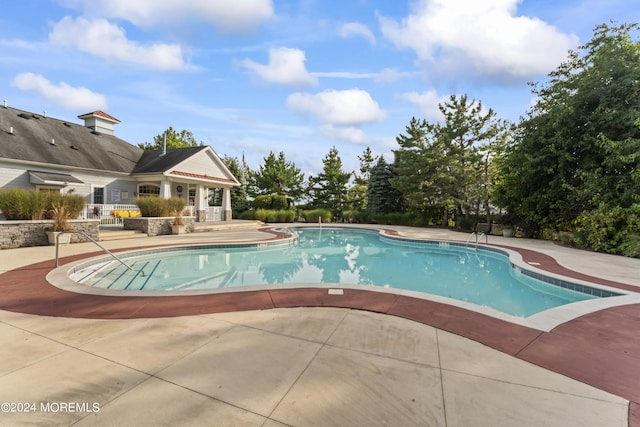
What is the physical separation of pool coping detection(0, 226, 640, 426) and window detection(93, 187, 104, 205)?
43.2 ft

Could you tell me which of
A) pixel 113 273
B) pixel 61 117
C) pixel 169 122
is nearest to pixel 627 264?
pixel 113 273

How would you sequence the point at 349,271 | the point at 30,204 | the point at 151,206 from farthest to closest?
the point at 151,206 < the point at 30,204 < the point at 349,271

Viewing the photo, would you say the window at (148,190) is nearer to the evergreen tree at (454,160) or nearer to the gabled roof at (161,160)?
the gabled roof at (161,160)

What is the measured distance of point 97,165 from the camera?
1673 cm

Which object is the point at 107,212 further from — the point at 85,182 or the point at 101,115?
the point at 101,115

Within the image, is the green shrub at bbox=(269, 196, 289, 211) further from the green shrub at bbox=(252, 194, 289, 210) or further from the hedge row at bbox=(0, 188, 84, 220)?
the hedge row at bbox=(0, 188, 84, 220)

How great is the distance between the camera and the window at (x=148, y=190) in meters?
19.0

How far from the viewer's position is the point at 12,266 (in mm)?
6535

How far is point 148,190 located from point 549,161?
896 inches

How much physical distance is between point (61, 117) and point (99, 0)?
1427 centimetres

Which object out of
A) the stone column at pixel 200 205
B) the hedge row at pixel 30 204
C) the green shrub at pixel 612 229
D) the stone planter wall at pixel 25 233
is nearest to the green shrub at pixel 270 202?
the stone column at pixel 200 205

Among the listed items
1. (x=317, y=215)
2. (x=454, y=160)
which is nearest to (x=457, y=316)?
(x=454, y=160)

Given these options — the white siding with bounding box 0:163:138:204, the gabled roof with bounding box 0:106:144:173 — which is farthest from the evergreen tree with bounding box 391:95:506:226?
the gabled roof with bounding box 0:106:144:173

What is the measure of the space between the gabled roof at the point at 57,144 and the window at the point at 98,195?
121cm
